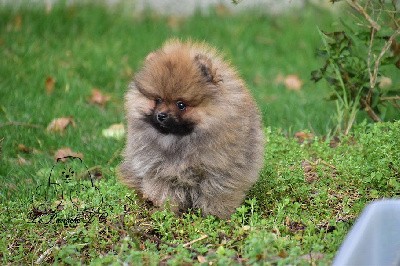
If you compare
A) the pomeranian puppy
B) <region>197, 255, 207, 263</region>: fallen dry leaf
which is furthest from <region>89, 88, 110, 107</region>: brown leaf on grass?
<region>197, 255, 207, 263</region>: fallen dry leaf

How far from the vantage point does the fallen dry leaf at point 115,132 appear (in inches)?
248

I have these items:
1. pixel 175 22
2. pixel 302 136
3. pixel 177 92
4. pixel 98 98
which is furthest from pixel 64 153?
pixel 175 22

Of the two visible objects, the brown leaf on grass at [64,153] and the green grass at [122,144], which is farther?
the brown leaf on grass at [64,153]

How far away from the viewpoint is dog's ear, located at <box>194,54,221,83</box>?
4266 mm

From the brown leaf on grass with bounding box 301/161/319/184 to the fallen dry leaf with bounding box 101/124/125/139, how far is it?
5.15 feet

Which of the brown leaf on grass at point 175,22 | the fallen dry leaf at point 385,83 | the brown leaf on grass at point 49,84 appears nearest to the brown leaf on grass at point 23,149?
the brown leaf on grass at point 49,84

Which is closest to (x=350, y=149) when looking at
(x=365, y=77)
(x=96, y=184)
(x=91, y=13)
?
(x=365, y=77)

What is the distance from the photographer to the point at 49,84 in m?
7.37

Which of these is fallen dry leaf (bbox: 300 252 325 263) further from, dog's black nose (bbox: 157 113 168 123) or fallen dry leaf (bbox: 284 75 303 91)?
fallen dry leaf (bbox: 284 75 303 91)

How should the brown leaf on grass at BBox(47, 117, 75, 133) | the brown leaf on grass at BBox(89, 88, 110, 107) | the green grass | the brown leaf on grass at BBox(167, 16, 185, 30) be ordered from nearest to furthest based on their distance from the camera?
the green grass
the brown leaf on grass at BBox(47, 117, 75, 133)
the brown leaf on grass at BBox(89, 88, 110, 107)
the brown leaf on grass at BBox(167, 16, 185, 30)

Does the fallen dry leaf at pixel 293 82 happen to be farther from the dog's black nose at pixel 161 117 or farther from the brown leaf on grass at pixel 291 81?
the dog's black nose at pixel 161 117

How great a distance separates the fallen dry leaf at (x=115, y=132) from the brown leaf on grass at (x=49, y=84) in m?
1.04

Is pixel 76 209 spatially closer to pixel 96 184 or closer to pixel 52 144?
pixel 96 184

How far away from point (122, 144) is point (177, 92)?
6.33 ft
